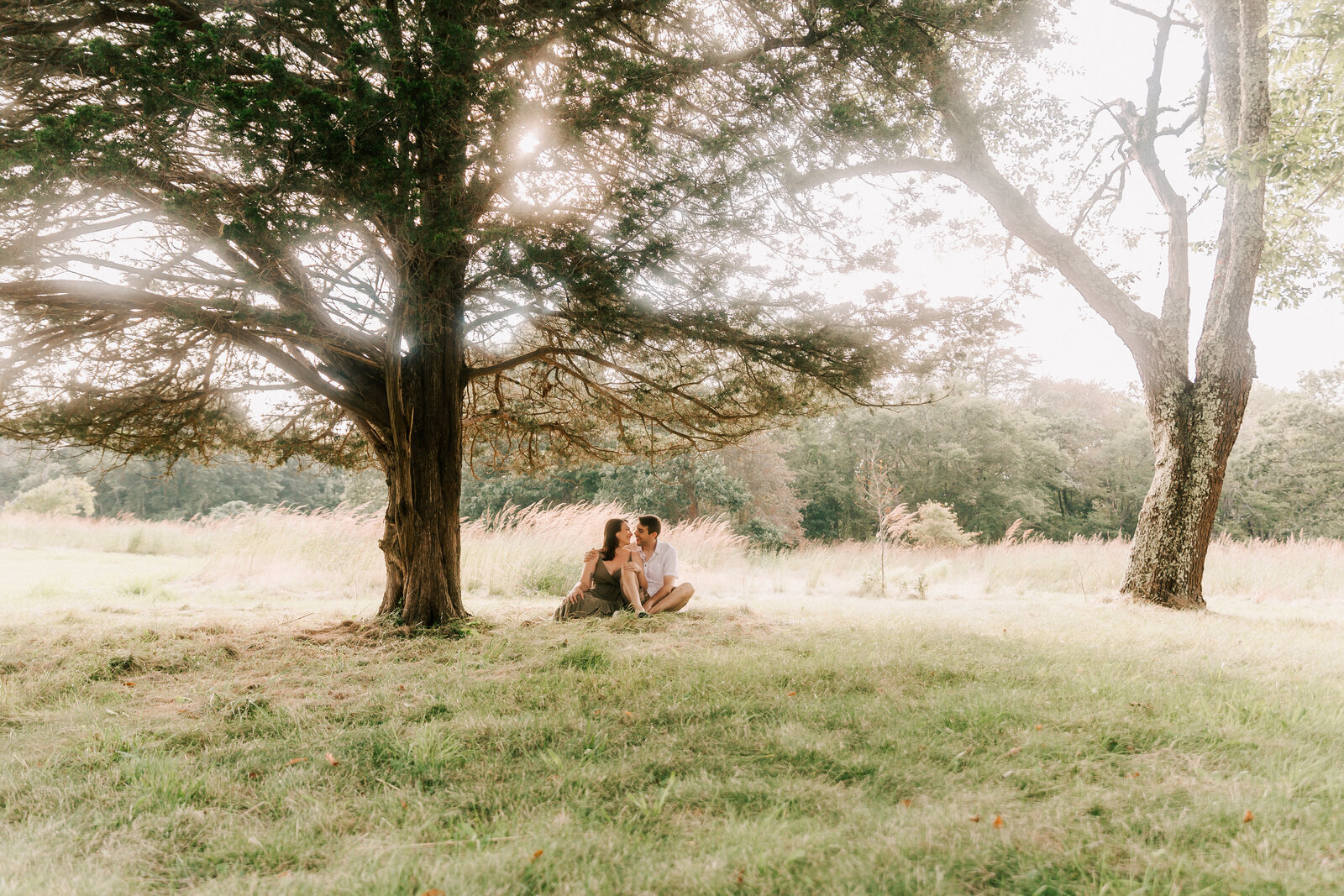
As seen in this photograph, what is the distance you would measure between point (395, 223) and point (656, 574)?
4101 mm

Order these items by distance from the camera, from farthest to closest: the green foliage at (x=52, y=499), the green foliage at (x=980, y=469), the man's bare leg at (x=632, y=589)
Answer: the green foliage at (x=980, y=469)
the green foliage at (x=52, y=499)
the man's bare leg at (x=632, y=589)

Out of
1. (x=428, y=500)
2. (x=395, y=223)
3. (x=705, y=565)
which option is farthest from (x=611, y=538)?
(x=705, y=565)

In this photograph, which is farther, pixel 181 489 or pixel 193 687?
pixel 181 489

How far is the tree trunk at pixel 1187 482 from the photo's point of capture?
718 centimetres

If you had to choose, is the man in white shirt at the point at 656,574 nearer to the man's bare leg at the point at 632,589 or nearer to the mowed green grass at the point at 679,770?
the man's bare leg at the point at 632,589

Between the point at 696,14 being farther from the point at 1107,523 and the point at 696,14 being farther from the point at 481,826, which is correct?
the point at 1107,523

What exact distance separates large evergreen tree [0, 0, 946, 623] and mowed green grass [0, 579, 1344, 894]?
2263 millimetres

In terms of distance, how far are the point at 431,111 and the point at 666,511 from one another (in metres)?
18.5

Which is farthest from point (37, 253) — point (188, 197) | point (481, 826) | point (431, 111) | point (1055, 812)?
point (1055, 812)

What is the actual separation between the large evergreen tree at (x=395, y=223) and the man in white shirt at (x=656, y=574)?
106 centimetres

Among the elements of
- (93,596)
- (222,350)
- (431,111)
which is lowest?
(93,596)

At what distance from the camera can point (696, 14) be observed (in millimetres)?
4867

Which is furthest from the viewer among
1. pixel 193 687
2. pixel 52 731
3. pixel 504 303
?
pixel 504 303

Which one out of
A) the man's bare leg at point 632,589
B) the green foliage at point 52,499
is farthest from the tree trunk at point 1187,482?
the green foliage at point 52,499
